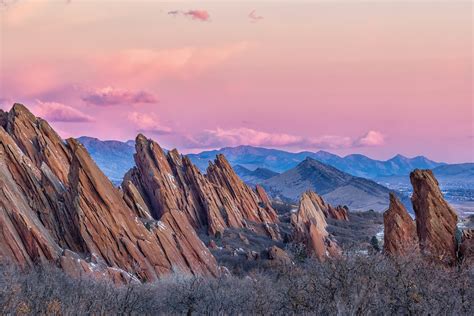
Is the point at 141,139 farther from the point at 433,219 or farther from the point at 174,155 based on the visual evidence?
the point at 433,219

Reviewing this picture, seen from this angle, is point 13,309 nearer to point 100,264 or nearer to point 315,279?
point 315,279

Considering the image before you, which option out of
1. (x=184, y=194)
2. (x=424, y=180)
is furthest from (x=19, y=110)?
(x=424, y=180)

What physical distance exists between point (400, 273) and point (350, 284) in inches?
186

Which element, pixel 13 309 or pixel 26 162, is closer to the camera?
pixel 13 309

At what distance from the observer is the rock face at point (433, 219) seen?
5566 centimetres

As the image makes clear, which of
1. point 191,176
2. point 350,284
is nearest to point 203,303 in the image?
point 350,284

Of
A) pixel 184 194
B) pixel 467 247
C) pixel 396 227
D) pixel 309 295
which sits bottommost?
pixel 309 295

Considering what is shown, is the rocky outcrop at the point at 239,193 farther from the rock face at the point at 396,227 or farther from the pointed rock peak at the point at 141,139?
the rock face at the point at 396,227

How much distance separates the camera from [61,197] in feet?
219

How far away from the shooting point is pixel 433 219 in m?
57.9

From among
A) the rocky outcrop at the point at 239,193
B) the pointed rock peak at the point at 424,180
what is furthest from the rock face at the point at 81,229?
the rocky outcrop at the point at 239,193

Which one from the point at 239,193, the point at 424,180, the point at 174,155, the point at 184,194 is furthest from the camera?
the point at 239,193

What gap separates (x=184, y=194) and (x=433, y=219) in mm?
65777

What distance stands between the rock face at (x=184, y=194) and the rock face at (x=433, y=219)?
171 ft
